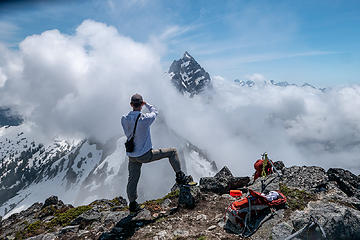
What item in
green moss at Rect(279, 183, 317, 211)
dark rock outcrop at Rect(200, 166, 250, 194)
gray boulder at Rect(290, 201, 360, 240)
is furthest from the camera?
dark rock outcrop at Rect(200, 166, 250, 194)

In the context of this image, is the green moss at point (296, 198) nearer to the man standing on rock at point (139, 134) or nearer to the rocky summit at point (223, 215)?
the rocky summit at point (223, 215)

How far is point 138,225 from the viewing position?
28.6 feet

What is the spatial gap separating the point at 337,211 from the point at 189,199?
5.64 metres

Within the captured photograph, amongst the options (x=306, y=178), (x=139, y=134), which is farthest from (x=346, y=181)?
(x=139, y=134)

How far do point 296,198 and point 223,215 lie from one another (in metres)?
3.47

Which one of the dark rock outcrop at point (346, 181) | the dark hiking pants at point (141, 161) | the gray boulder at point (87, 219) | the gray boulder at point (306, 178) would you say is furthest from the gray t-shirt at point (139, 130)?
the dark rock outcrop at point (346, 181)

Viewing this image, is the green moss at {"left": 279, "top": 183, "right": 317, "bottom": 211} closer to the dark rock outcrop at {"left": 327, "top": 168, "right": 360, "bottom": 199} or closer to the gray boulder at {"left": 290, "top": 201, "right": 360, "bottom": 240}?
the gray boulder at {"left": 290, "top": 201, "right": 360, "bottom": 240}

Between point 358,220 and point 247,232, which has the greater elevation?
point 358,220

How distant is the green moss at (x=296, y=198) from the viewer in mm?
8697

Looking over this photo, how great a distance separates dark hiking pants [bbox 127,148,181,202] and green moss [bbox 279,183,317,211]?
16.1 feet

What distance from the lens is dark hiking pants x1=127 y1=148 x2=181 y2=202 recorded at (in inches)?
345

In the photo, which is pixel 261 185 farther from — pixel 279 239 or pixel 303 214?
pixel 279 239

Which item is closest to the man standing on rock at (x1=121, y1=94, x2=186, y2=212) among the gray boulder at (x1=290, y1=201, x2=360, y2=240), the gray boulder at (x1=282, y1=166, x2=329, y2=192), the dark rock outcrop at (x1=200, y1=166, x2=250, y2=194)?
the dark rock outcrop at (x1=200, y1=166, x2=250, y2=194)

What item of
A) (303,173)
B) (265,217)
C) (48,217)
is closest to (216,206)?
(265,217)
